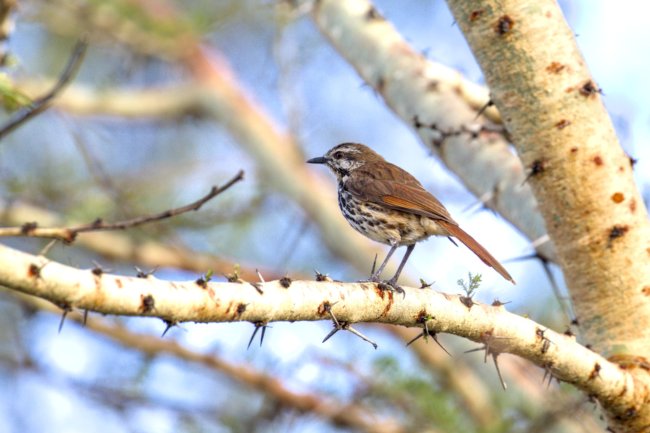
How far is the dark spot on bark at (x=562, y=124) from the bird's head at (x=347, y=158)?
225 cm

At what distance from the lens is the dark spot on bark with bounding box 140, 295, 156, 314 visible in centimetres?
274

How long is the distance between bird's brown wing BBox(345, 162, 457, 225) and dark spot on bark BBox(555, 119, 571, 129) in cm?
123

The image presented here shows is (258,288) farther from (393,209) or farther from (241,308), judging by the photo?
(393,209)

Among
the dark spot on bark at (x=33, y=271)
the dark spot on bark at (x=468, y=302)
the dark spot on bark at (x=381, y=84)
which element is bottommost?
the dark spot on bark at (x=33, y=271)

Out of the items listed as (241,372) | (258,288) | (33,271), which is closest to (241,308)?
(258,288)

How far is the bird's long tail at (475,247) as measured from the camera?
4.91 m

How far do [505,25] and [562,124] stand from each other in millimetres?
543

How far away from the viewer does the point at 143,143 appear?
1403 centimetres

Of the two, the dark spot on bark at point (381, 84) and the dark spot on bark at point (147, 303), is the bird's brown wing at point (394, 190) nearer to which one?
the dark spot on bark at point (381, 84)

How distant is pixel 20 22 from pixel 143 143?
5.95 metres

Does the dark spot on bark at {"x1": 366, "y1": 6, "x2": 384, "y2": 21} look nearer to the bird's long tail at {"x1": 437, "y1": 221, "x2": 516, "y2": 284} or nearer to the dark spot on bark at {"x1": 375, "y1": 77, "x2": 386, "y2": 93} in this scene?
the dark spot on bark at {"x1": 375, "y1": 77, "x2": 386, "y2": 93}

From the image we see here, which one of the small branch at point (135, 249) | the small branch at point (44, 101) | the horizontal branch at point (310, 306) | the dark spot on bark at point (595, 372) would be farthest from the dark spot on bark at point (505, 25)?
the small branch at point (135, 249)

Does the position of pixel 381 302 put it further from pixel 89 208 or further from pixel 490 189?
pixel 89 208

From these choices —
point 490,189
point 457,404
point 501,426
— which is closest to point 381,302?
point 490,189
